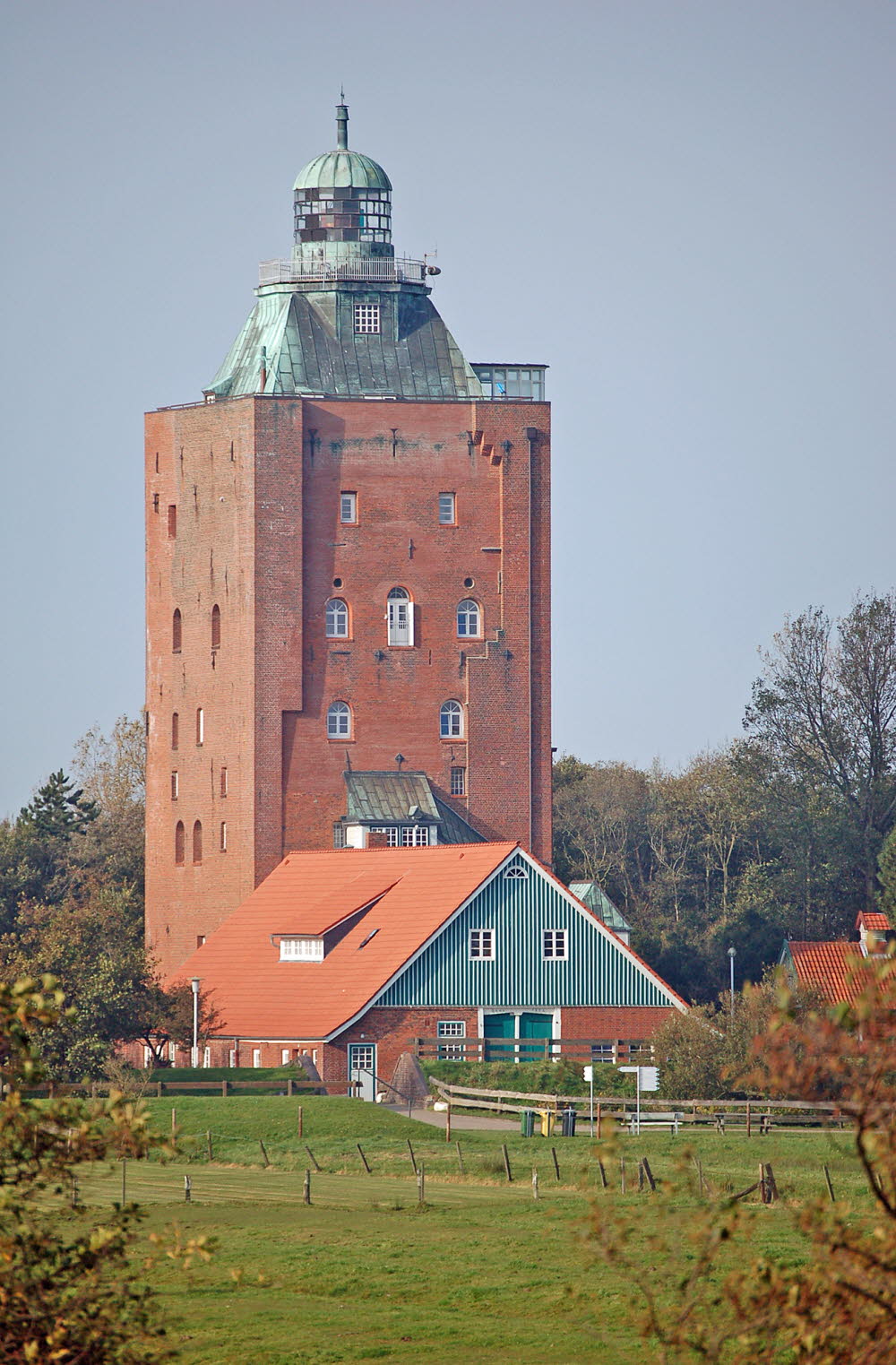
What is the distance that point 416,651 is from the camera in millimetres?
84500

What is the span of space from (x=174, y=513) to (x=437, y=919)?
27.7m

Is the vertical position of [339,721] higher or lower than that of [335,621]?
lower

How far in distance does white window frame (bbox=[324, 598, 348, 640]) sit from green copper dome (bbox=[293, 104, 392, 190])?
17257mm

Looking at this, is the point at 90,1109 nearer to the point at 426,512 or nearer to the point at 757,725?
the point at 426,512

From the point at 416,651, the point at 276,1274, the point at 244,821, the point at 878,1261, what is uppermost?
the point at 416,651

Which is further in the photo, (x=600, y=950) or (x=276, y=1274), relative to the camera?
(x=600, y=950)

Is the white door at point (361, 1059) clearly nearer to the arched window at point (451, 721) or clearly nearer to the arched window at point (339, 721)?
the arched window at point (339, 721)

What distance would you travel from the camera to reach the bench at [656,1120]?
47.1m

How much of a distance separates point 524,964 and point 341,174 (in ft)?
127

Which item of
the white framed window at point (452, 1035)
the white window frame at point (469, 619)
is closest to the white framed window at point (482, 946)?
the white framed window at point (452, 1035)

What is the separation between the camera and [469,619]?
85.1 metres

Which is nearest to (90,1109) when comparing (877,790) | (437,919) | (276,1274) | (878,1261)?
(878,1261)

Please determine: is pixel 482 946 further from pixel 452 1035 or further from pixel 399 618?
pixel 399 618

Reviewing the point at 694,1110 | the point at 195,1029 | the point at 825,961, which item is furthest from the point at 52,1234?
the point at 825,961
